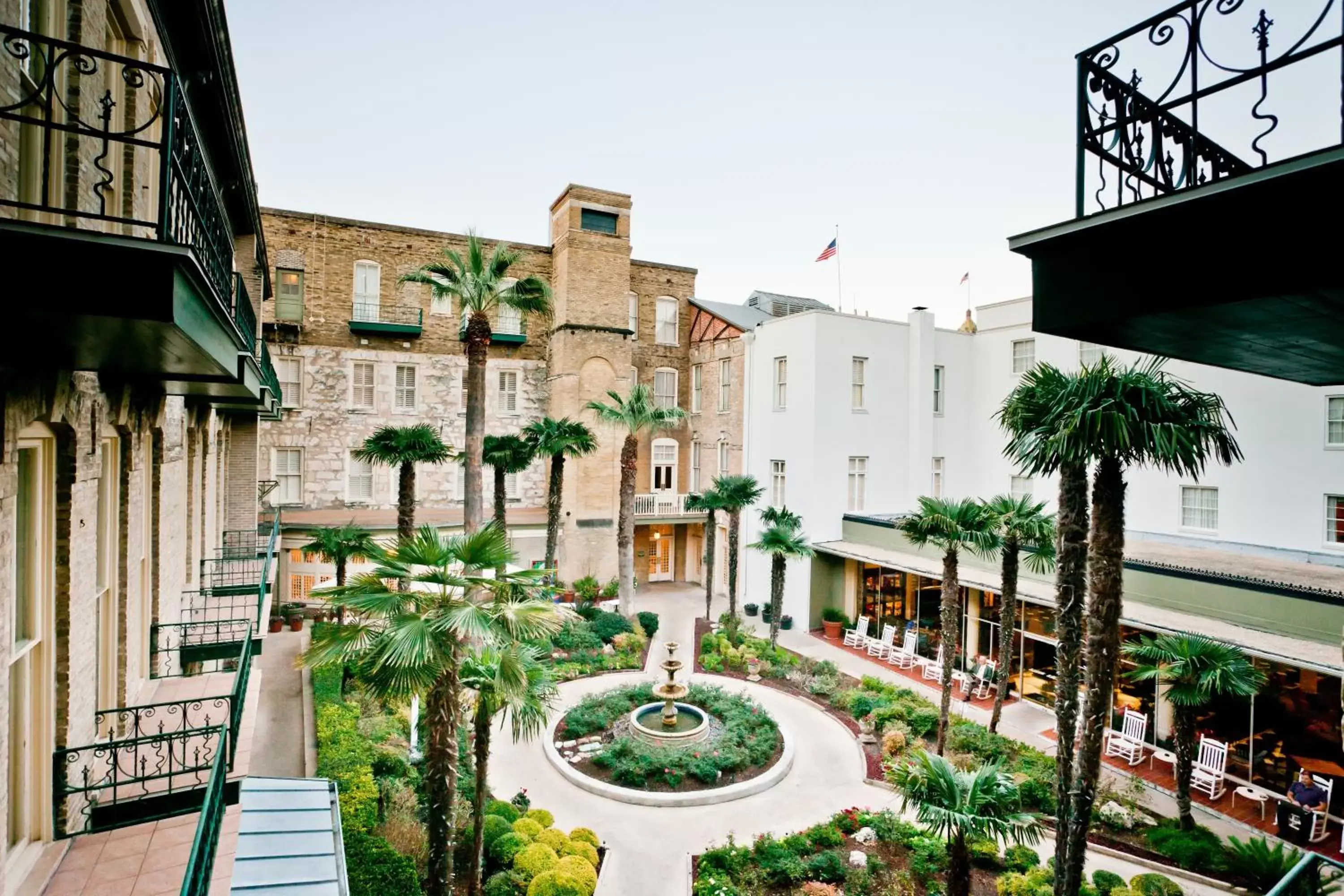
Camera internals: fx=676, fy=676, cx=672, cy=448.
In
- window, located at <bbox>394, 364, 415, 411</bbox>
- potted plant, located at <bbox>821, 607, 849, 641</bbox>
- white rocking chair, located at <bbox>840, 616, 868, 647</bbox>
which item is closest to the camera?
white rocking chair, located at <bbox>840, 616, 868, 647</bbox>

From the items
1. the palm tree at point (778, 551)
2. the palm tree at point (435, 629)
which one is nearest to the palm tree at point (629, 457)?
the palm tree at point (778, 551)

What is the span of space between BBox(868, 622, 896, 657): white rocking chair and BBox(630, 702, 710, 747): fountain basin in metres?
7.09

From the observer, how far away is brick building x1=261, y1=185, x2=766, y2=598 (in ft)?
78.7

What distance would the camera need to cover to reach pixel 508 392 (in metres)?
27.4

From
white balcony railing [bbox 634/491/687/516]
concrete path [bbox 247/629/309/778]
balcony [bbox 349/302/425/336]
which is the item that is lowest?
concrete path [bbox 247/629/309/778]

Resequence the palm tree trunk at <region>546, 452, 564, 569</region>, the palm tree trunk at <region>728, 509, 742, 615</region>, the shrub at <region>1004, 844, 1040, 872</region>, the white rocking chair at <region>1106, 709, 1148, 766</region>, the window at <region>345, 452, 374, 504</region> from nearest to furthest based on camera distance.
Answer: the shrub at <region>1004, 844, 1040, 872</region> → the white rocking chair at <region>1106, 709, 1148, 766</region> → the palm tree trunk at <region>728, 509, 742, 615</region> → the palm tree trunk at <region>546, 452, 564, 569</region> → the window at <region>345, 452, 374, 504</region>

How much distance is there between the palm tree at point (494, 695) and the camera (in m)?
7.60

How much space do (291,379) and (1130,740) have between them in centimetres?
2625

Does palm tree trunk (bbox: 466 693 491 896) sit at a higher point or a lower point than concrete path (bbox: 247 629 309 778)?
higher

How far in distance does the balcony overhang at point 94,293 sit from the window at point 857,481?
21.4m

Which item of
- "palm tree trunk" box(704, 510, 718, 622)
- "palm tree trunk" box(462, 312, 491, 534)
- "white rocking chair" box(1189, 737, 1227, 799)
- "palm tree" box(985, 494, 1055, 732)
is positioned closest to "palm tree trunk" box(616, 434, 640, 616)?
"palm tree trunk" box(704, 510, 718, 622)

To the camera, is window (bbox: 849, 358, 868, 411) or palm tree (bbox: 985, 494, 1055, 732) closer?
palm tree (bbox: 985, 494, 1055, 732)

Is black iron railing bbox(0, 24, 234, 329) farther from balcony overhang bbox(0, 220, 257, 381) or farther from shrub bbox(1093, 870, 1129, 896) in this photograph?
shrub bbox(1093, 870, 1129, 896)

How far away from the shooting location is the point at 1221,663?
34.9 feet
